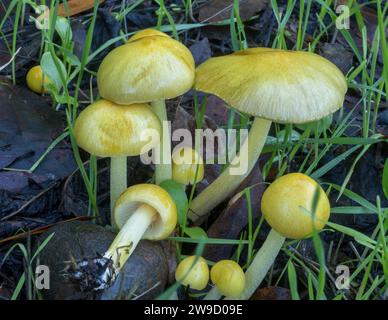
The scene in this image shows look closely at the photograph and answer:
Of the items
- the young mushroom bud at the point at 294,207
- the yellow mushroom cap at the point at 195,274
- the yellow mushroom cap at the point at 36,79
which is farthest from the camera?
the yellow mushroom cap at the point at 36,79

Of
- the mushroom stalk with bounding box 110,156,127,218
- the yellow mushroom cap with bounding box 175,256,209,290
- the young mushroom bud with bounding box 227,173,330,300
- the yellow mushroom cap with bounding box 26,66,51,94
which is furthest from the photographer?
the yellow mushroom cap with bounding box 26,66,51,94

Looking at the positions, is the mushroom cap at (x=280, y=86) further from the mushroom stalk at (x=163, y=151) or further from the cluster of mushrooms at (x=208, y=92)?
the mushroom stalk at (x=163, y=151)

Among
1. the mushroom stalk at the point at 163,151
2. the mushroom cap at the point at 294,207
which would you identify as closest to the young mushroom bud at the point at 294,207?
the mushroom cap at the point at 294,207

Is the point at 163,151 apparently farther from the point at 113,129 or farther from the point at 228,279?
the point at 228,279

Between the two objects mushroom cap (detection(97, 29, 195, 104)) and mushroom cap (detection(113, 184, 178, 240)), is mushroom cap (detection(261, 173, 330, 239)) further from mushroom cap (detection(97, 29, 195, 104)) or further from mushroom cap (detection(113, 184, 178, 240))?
mushroom cap (detection(97, 29, 195, 104))

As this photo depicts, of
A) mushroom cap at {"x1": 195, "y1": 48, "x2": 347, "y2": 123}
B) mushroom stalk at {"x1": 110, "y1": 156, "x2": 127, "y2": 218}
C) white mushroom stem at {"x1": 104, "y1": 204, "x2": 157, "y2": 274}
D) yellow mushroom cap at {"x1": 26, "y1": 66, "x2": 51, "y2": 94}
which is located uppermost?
mushroom cap at {"x1": 195, "y1": 48, "x2": 347, "y2": 123}

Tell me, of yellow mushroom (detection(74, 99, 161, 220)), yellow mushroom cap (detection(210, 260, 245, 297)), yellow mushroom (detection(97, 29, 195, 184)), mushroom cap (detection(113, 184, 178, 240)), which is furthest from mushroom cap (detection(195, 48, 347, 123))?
yellow mushroom cap (detection(210, 260, 245, 297))
